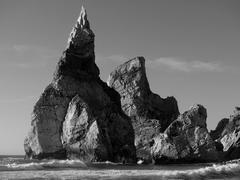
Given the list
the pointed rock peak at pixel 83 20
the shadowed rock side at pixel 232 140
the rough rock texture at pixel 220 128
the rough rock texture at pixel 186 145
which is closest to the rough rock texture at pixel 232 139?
the shadowed rock side at pixel 232 140

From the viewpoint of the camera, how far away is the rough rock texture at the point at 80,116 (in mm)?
75875

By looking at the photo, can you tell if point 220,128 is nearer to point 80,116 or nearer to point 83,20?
point 83,20

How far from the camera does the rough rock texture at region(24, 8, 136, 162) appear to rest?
7588 centimetres

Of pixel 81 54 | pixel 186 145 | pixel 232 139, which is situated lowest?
pixel 186 145

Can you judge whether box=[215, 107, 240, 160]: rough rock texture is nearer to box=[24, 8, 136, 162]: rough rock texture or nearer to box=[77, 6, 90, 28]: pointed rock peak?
box=[24, 8, 136, 162]: rough rock texture

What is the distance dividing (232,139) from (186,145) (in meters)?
17.1

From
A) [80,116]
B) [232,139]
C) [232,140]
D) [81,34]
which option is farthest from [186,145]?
[81,34]

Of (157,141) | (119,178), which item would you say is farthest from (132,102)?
(119,178)

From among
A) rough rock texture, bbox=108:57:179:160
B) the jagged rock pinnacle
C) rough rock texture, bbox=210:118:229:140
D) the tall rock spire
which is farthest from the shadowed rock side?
the jagged rock pinnacle

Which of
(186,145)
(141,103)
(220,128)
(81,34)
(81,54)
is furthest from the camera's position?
(141,103)

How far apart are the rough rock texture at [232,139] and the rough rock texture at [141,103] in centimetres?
1606

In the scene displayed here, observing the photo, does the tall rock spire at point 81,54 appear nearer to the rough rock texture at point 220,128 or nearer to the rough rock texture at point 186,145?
the rough rock texture at point 186,145

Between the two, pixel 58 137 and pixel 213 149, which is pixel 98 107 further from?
pixel 213 149

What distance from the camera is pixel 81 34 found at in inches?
3600
